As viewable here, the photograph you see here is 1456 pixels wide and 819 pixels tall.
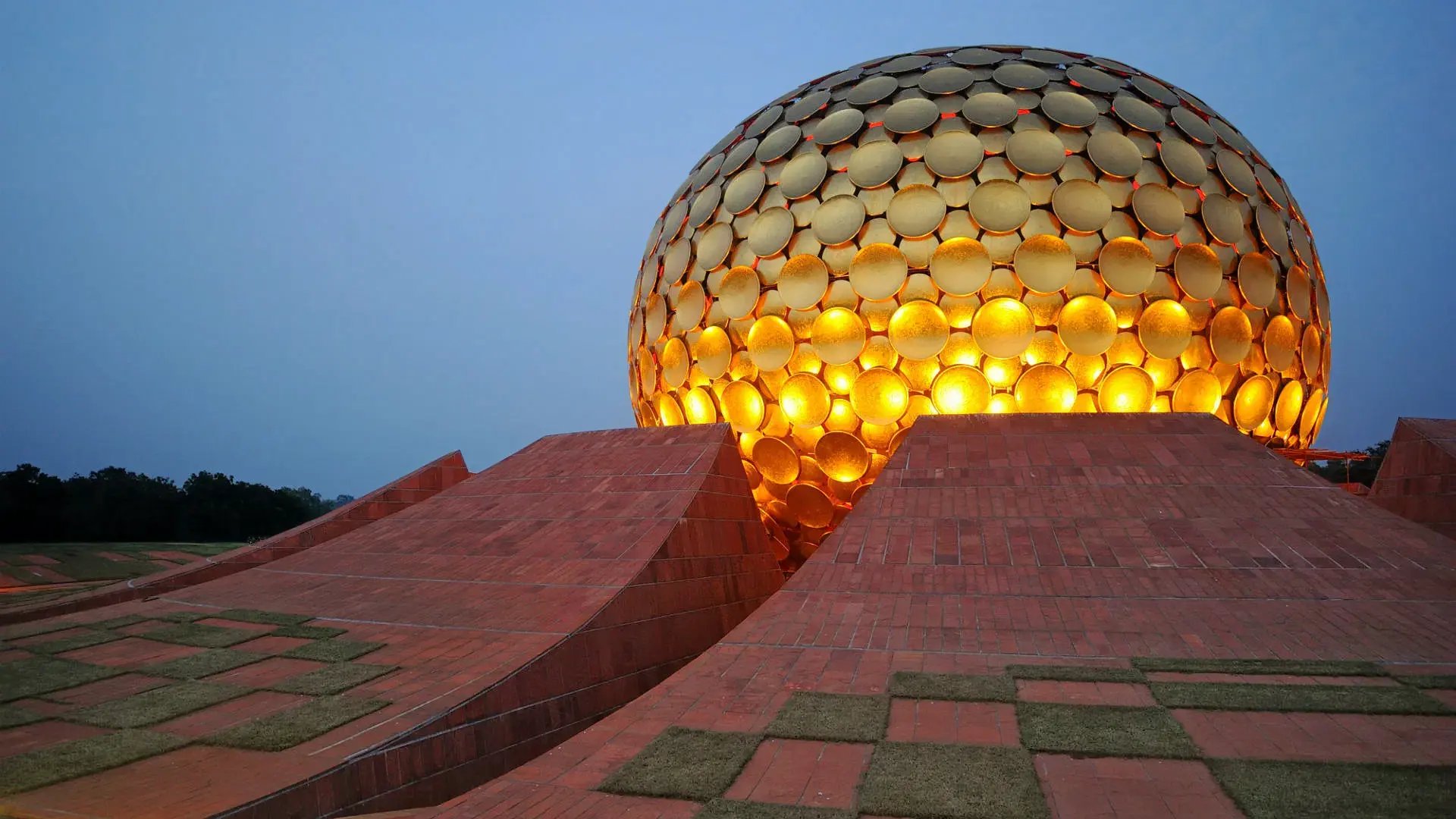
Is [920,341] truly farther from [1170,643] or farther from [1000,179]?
[1170,643]

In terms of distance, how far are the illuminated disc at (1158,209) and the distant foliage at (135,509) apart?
3148cm

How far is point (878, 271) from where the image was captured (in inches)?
397

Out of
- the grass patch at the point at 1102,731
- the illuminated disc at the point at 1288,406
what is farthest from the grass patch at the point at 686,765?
the illuminated disc at the point at 1288,406

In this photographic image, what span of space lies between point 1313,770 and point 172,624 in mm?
8555

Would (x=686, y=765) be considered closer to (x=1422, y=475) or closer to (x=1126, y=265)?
(x=1126, y=265)

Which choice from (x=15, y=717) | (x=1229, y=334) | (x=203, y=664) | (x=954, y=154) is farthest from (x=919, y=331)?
(x=15, y=717)

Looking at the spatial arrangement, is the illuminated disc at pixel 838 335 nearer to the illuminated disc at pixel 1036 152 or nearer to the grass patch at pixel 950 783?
the illuminated disc at pixel 1036 152

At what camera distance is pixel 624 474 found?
960cm

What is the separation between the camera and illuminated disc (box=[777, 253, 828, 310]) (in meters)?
10.3

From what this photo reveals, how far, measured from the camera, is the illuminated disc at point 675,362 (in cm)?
1160

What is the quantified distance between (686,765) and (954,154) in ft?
27.1

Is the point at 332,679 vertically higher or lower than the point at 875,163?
lower

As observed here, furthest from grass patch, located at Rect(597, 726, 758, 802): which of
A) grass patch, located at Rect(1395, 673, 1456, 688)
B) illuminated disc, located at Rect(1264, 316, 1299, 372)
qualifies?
illuminated disc, located at Rect(1264, 316, 1299, 372)

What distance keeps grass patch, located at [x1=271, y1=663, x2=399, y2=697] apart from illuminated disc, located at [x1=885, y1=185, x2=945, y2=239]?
719cm
